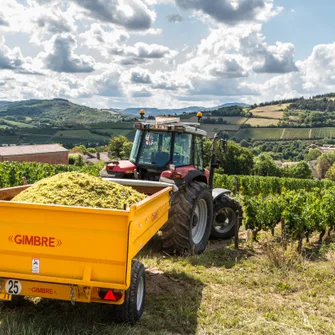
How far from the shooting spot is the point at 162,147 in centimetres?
836

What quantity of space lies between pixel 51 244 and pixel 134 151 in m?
4.54

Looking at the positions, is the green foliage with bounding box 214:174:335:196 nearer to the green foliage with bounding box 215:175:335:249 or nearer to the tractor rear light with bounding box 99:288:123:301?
the green foliage with bounding box 215:175:335:249

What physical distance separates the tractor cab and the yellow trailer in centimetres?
389

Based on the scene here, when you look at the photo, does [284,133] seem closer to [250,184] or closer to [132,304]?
[250,184]

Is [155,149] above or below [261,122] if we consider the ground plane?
below

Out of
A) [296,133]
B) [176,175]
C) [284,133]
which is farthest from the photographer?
[296,133]

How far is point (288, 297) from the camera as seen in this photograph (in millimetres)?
6121

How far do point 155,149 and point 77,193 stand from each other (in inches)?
137

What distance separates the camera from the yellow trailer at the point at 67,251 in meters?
4.13

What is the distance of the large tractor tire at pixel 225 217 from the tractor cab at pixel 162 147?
1673 millimetres

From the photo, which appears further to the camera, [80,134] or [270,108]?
[270,108]

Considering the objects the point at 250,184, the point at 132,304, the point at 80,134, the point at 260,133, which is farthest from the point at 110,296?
the point at 80,134

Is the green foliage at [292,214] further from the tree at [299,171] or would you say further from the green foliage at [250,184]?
the tree at [299,171]

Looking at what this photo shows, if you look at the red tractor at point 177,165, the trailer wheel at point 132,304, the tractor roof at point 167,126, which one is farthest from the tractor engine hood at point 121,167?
the trailer wheel at point 132,304
